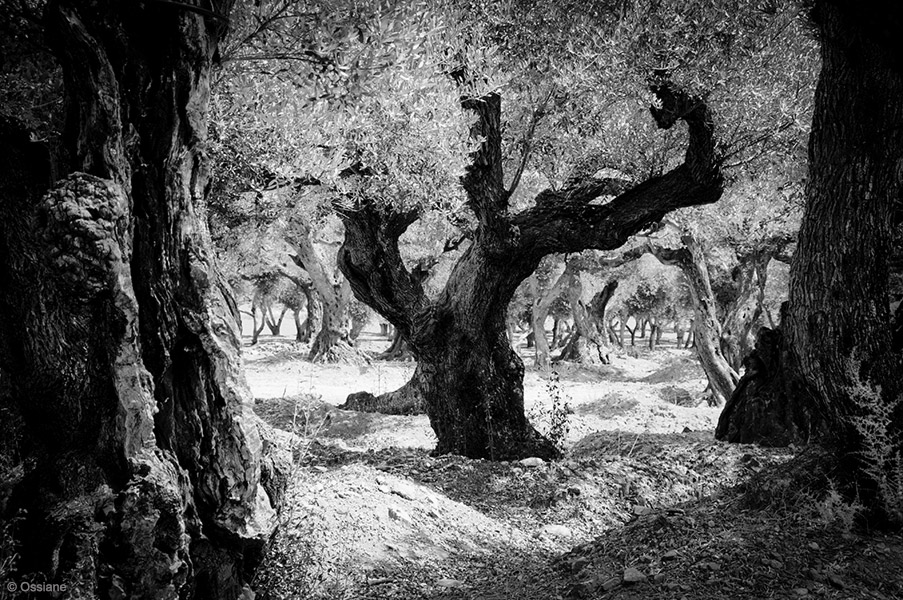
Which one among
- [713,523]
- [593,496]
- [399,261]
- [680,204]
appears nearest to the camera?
[713,523]

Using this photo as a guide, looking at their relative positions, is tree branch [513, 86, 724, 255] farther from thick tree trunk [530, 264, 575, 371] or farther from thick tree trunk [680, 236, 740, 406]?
thick tree trunk [530, 264, 575, 371]

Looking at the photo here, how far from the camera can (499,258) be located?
7367mm

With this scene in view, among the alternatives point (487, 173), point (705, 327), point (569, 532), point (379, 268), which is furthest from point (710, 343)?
point (569, 532)

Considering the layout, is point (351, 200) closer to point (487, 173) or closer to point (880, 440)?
point (487, 173)

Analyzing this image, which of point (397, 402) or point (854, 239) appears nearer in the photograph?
point (854, 239)

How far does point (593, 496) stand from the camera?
19.6 ft

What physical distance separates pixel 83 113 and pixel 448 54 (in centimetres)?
444

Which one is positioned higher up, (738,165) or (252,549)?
(738,165)

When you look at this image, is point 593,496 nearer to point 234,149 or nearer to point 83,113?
point 83,113

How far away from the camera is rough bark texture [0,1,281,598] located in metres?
2.79

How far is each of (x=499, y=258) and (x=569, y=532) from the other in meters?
3.28

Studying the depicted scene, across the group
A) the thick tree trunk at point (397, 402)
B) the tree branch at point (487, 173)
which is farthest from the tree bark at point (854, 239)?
the thick tree trunk at point (397, 402)

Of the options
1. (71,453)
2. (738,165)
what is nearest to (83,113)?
(71,453)

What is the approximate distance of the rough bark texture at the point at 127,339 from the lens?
279 cm
